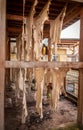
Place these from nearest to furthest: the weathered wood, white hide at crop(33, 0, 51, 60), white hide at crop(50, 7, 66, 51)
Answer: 1. the weathered wood
2. white hide at crop(33, 0, 51, 60)
3. white hide at crop(50, 7, 66, 51)

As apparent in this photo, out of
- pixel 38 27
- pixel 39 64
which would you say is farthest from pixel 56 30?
pixel 39 64

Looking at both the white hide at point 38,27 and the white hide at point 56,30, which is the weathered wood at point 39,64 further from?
the white hide at point 56,30

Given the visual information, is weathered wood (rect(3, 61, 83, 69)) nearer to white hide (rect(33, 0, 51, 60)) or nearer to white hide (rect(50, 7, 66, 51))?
white hide (rect(33, 0, 51, 60))

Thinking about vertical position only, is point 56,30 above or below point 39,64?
above

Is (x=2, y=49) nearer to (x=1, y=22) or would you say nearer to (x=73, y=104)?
(x=1, y=22)

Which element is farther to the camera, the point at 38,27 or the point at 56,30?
the point at 56,30

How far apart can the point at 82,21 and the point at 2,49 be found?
5.48 feet

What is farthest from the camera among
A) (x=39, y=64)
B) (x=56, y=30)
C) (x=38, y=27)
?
(x=56, y=30)

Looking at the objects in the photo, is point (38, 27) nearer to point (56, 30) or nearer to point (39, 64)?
point (56, 30)

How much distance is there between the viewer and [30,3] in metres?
3.50

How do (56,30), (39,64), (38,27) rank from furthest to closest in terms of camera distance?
1. (56,30)
2. (38,27)
3. (39,64)

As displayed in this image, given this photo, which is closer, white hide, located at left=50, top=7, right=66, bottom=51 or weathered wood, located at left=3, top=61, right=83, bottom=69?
weathered wood, located at left=3, top=61, right=83, bottom=69

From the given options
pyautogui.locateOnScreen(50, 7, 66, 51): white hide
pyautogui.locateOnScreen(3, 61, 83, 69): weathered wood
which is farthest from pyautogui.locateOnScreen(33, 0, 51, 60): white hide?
pyautogui.locateOnScreen(3, 61, 83, 69): weathered wood

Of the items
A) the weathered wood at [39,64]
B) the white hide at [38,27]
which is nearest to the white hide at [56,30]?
the white hide at [38,27]
